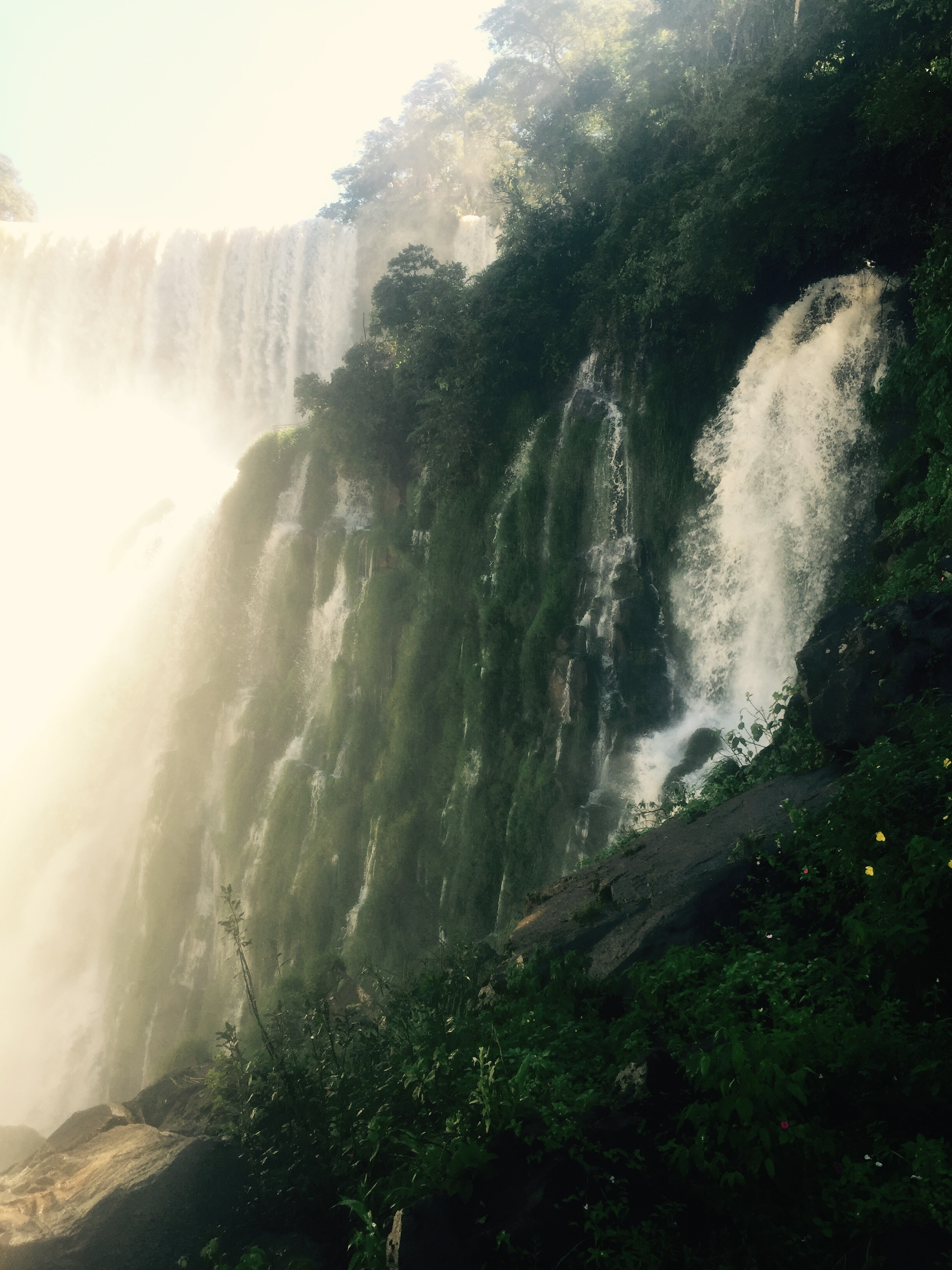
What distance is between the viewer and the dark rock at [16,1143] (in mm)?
14961

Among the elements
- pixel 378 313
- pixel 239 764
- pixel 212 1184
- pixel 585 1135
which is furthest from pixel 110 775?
pixel 585 1135

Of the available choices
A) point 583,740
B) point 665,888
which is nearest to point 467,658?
point 583,740

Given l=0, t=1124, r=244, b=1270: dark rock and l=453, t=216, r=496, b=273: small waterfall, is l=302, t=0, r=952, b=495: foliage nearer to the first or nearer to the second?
l=453, t=216, r=496, b=273: small waterfall

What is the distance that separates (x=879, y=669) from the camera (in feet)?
21.8

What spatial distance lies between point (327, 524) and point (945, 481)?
1671 cm

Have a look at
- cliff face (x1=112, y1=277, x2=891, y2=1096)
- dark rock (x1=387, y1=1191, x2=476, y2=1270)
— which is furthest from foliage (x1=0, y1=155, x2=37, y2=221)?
dark rock (x1=387, y1=1191, x2=476, y2=1270)

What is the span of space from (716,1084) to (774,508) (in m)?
10.1

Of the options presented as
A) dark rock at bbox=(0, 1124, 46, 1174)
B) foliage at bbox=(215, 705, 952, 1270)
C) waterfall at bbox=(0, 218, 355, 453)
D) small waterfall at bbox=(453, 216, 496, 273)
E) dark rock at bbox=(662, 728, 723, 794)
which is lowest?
foliage at bbox=(215, 705, 952, 1270)

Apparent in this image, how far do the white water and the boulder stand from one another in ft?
57.4

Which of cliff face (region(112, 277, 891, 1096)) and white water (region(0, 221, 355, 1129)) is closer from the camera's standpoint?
cliff face (region(112, 277, 891, 1096))

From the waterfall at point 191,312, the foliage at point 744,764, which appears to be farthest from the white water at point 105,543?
the foliage at point 744,764

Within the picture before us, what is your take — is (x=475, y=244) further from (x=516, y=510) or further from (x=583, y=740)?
(x=583, y=740)

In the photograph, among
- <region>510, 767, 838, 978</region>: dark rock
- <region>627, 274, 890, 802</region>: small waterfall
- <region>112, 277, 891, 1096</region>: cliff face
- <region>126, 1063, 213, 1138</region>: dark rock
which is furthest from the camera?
<region>112, 277, 891, 1096</region>: cliff face

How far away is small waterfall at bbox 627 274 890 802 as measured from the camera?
11.2 meters
